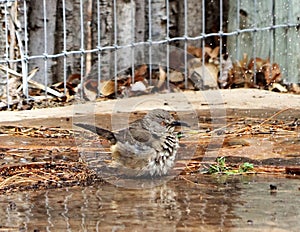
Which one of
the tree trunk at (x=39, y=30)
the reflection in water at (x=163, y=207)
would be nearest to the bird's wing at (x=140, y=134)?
the reflection in water at (x=163, y=207)

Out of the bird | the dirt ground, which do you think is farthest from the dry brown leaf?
the bird

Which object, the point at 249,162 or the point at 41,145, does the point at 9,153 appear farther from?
the point at 249,162

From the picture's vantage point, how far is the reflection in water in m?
4.11

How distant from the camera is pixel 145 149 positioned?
5.25 m

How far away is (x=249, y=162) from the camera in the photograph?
5836mm

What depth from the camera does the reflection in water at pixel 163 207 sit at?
411cm

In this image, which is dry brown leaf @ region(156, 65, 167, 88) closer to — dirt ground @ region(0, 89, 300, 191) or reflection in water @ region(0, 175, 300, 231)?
dirt ground @ region(0, 89, 300, 191)

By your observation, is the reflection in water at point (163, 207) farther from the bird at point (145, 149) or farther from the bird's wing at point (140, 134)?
the bird's wing at point (140, 134)

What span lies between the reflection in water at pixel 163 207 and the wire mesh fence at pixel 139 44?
12.1 feet

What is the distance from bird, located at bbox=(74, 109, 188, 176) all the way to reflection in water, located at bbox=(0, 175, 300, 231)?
140 millimetres

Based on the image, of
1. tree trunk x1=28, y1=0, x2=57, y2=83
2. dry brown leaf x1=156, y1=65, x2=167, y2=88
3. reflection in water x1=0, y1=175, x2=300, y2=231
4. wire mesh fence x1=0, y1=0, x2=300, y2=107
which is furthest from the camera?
dry brown leaf x1=156, y1=65, x2=167, y2=88

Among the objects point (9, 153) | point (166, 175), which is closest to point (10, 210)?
point (166, 175)

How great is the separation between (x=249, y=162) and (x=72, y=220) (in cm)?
191

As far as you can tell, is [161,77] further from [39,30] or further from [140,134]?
[140,134]
